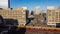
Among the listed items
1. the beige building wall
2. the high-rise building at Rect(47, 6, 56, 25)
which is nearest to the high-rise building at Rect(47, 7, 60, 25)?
the high-rise building at Rect(47, 6, 56, 25)

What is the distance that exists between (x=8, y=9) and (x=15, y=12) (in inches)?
98.2

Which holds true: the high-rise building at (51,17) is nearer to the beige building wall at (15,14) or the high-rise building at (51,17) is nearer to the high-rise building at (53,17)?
the high-rise building at (53,17)

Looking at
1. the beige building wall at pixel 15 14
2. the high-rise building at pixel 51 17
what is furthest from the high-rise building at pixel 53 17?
the beige building wall at pixel 15 14

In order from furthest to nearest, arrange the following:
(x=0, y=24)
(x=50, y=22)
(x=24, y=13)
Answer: (x=24, y=13)
(x=50, y=22)
(x=0, y=24)

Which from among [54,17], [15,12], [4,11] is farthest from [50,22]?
[4,11]

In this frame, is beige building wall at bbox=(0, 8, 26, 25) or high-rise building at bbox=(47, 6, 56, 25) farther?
beige building wall at bbox=(0, 8, 26, 25)

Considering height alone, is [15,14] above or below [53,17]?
above

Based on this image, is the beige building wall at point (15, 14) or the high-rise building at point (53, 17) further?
the beige building wall at point (15, 14)

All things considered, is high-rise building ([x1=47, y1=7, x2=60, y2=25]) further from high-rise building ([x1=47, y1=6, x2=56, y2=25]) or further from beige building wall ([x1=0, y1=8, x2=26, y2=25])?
beige building wall ([x1=0, y1=8, x2=26, y2=25])

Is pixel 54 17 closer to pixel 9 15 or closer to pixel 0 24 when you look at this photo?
pixel 9 15

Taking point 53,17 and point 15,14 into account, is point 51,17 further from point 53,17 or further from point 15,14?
point 15,14

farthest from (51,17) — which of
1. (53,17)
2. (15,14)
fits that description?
(15,14)

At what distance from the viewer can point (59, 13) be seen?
45.7m

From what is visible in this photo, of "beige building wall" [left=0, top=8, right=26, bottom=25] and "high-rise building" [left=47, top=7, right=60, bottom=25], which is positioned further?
"beige building wall" [left=0, top=8, right=26, bottom=25]
